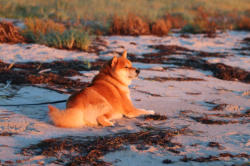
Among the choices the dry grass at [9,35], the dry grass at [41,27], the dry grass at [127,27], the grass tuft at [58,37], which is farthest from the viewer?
the dry grass at [127,27]

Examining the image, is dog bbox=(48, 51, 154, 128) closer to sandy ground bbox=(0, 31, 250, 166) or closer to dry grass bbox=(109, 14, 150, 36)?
sandy ground bbox=(0, 31, 250, 166)

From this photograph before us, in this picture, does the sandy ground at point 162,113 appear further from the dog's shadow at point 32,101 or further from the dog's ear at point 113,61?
the dog's ear at point 113,61

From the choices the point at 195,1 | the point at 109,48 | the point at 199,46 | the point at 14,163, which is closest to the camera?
the point at 14,163

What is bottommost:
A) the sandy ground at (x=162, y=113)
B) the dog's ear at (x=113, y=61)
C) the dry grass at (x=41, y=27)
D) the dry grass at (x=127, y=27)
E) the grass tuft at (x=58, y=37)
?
the sandy ground at (x=162, y=113)

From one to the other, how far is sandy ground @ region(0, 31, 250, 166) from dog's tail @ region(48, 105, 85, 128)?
0.14 m

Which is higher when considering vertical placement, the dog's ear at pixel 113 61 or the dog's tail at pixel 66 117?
the dog's ear at pixel 113 61

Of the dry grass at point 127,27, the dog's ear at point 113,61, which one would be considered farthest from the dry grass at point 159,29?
the dog's ear at point 113,61

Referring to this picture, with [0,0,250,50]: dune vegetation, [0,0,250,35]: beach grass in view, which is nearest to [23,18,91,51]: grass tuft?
[0,0,250,50]: dune vegetation

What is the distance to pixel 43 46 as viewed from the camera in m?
11.3

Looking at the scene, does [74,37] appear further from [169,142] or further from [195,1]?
[195,1]

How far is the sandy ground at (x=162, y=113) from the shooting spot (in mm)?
3967

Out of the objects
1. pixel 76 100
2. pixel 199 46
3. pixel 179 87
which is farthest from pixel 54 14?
pixel 76 100

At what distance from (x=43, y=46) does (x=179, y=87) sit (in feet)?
17.3

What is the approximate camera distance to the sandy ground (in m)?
3.97
